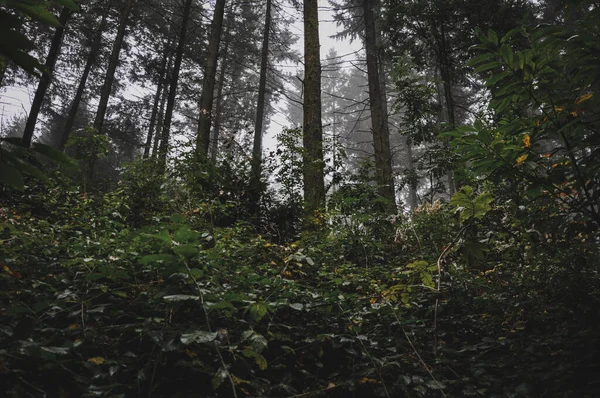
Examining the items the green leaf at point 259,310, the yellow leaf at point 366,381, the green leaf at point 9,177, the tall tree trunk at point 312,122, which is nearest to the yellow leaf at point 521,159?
the yellow leaf at point 366,381

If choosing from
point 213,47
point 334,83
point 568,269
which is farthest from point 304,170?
point 334,83

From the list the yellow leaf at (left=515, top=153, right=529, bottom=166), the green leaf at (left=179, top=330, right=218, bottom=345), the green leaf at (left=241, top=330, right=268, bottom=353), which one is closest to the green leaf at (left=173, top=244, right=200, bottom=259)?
the green leaf at (left=179, top=330, right=218, bottom=345)

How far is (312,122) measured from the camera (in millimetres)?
7066

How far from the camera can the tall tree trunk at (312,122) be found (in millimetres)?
6078

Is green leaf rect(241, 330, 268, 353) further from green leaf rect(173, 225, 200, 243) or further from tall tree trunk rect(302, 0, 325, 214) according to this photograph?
tall tree trunk rect(302, 0, 325, 214)

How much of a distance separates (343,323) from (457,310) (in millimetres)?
1236

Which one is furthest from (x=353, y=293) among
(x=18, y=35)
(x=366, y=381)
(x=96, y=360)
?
(x=18, y=35)

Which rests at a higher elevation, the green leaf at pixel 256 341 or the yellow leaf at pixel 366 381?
the green leaf at pixel 256 341

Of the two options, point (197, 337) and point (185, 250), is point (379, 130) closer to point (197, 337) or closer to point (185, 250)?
point (185, 250)

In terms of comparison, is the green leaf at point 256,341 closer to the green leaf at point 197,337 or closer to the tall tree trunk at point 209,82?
the green leaf at point 197,337

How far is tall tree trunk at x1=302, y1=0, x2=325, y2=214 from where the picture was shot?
6.08m

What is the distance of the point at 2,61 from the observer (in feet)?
3.85

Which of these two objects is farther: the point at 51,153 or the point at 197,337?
the point at 197,337

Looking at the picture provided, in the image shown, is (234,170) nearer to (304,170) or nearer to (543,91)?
(304,170)
